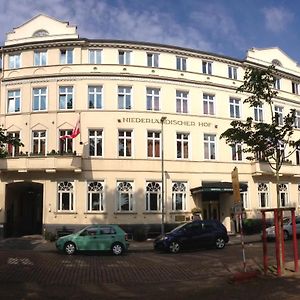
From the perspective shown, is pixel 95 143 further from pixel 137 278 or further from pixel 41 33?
pixel 137 278

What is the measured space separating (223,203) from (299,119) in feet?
43.8

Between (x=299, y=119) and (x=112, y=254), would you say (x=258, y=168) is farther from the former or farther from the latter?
(x=112, y=254)

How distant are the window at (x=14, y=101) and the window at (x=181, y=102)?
12.5 meters

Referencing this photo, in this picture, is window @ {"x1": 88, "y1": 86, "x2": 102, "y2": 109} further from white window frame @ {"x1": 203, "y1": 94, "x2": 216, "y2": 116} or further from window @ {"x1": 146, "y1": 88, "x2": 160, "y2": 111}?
white window frame @ {"x1": 203, "y1": 94, "x2": 216, "y2": 116}

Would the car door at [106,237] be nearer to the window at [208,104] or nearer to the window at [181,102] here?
the window at [181,102]

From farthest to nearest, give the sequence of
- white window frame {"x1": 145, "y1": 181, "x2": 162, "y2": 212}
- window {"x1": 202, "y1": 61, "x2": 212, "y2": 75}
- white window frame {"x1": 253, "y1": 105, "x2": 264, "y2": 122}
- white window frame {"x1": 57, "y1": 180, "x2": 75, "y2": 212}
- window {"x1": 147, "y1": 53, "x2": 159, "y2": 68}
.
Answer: white window frame {"x1": 253, "y1": 105, "x2": 264, "y2": 122}, window {"x1": 202, "y1": 61, "x2": 212, "y2": 75}, window {"x1": 147, "y1": 53, "x2": 159, "y2": 68}, white window frame {"x1": 145, "y1": 181, "x2": 162, "y2": 212}, white window frame {"x1": 57, "y1": 180, "x2": 75, "y2": 212}

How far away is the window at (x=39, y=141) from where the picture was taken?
35219mm

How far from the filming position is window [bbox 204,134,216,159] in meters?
38.0

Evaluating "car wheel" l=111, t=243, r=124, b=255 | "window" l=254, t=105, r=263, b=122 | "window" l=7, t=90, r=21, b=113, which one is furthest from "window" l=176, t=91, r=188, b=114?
"car wheel" l=111, t=243, r=124, b=255

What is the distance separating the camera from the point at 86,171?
34.6 metres

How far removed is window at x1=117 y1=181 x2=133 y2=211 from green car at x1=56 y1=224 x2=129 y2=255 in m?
9.84

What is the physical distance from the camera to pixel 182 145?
37.2m

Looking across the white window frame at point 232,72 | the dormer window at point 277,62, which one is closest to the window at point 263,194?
the white window frame at point 232,72

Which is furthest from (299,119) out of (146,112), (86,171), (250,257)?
(250,257)
